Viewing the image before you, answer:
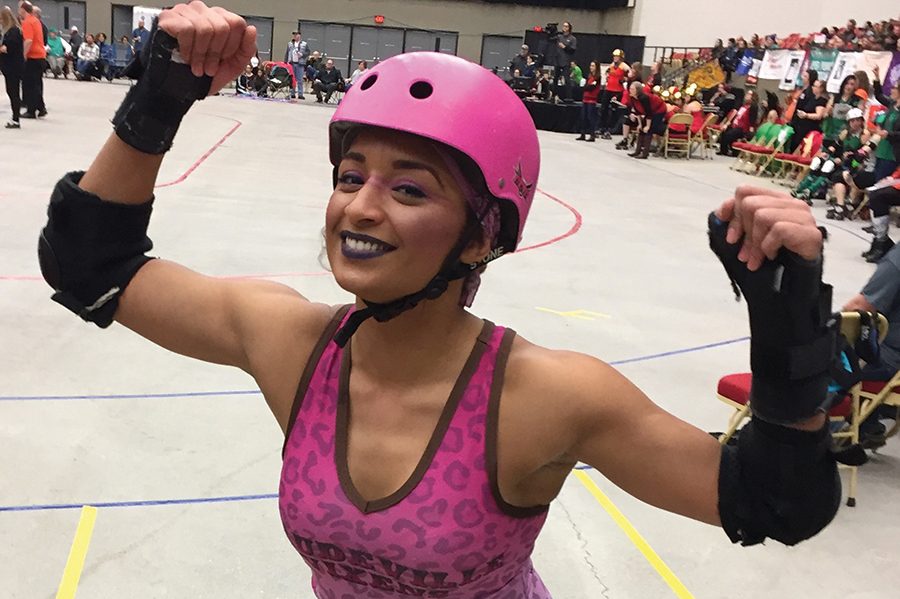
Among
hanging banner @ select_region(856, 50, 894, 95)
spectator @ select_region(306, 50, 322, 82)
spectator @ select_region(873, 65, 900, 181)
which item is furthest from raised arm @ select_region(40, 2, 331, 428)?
spectator @ select_region(306, 50, 322, 82)

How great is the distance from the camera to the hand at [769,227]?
97cm

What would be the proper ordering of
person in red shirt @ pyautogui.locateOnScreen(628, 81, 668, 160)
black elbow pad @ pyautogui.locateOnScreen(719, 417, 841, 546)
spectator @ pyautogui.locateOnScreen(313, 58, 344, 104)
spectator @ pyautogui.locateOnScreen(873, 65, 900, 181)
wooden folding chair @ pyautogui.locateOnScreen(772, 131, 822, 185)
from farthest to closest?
spectator @ pyautogui.locateOnScreen(313, 58, 344, 104) < person in red shirt @ pyautogui.locateOnScreen(628, 81, 668, 160) < wooden folding chair @ pyautogui.locateOnScreen(772, 131, 822, 185) < spectator @ pyautogui.locateOnScreen(873, 65, 900, 181) < black elbow pad @ pyautogui.locateOnScreen(719, 417, 841, 546)

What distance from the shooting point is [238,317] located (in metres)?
1.40

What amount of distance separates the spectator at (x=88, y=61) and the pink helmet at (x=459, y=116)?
23.9m

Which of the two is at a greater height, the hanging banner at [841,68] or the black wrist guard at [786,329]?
the hanging banner at [841,68]

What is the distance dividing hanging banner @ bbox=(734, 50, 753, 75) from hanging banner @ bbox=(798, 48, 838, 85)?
2.41m

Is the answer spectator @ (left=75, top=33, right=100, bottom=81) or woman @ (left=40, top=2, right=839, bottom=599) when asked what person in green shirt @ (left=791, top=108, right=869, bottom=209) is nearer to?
woman @ (left=40, top=2, right=839, bottom=599)

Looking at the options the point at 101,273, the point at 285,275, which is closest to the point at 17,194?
the point at 285,275

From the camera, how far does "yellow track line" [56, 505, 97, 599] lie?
242cm

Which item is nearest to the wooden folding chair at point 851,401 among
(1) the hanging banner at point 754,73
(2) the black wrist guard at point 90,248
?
(2) the black wrist guard at point 90,248

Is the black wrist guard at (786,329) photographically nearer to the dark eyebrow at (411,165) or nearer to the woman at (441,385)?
the woman at (441,385)

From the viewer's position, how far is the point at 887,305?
3520 millimetres

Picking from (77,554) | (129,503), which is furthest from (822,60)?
(77,554)

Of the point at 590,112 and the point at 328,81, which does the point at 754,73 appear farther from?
the point at 328,81
